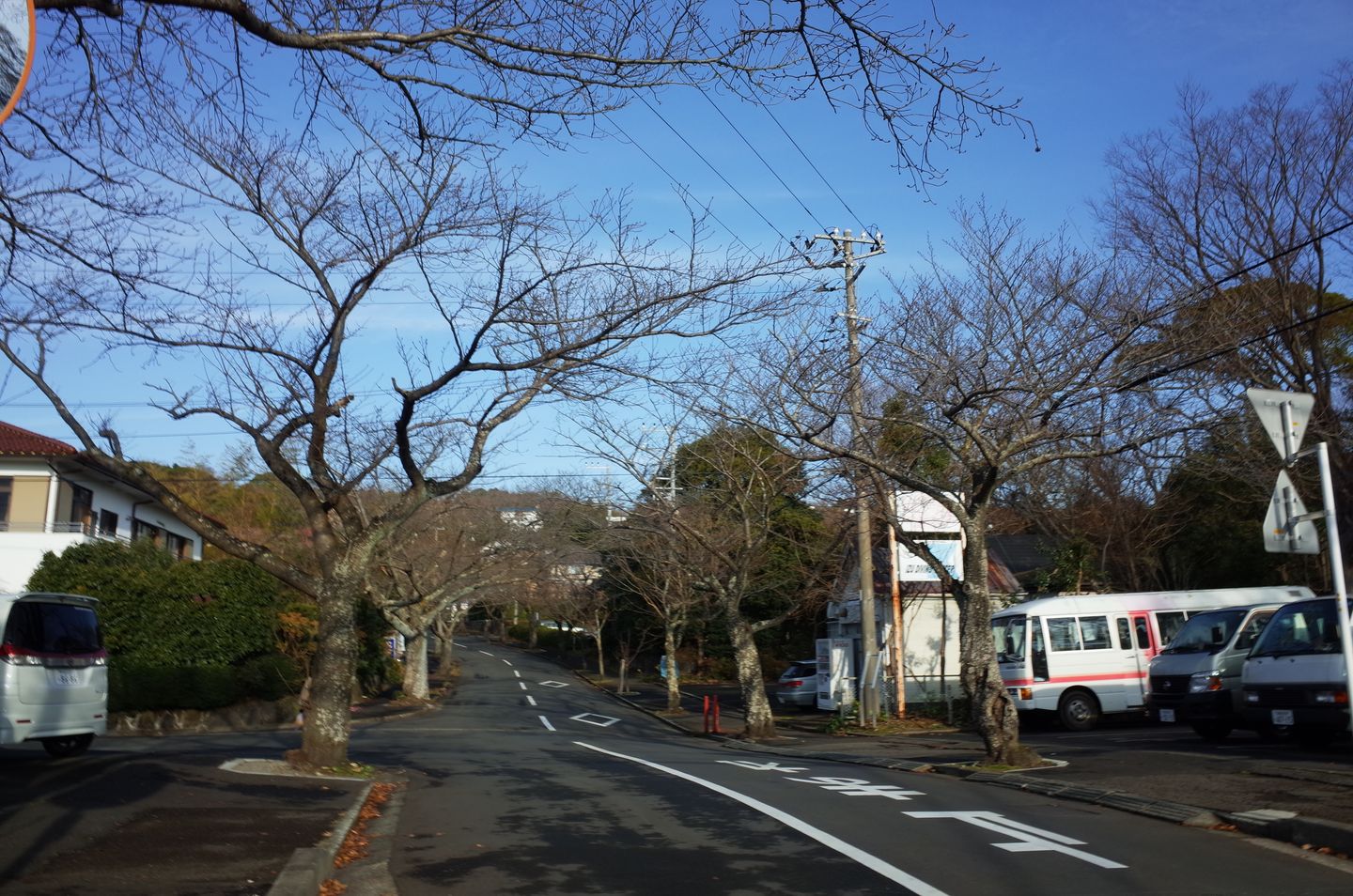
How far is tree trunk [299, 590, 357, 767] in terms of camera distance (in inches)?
494

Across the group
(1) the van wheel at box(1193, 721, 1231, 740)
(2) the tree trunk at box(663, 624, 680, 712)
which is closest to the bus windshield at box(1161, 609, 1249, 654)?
(1) the van wheel at box(1193, 721, 1231, 740)

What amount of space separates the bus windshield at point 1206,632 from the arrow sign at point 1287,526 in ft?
34.9

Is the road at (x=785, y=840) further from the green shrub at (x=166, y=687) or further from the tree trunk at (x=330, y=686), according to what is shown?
the green shrub at (x=166, y=687)

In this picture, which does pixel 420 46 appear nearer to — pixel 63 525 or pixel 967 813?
pixel 967 813

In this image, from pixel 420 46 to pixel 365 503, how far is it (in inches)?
1054

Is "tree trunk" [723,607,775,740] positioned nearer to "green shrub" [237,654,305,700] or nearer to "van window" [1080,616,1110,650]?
"van window" [1080,616,1110,650]

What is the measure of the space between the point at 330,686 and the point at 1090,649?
16460 millimetres

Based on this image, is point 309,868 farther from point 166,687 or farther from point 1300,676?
point 166,687

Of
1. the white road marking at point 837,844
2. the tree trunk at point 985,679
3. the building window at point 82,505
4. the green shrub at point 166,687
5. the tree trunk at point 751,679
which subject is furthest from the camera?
the building window at point 82,505

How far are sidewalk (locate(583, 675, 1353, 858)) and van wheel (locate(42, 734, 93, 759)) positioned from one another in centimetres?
1044

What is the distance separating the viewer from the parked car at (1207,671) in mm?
17250

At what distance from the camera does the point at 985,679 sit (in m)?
13.4

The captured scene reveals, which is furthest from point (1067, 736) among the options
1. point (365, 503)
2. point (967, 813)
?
point (365, 503)

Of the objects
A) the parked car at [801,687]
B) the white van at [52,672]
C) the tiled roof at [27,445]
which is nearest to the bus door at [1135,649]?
the parked car at [801,687]
